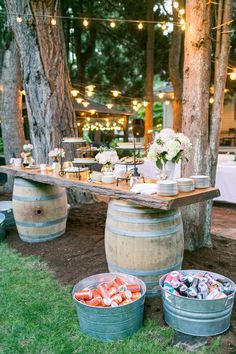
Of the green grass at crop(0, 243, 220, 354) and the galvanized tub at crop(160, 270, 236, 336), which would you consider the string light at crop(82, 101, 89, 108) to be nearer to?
the green grass at crop(0, 243, 220, 354)

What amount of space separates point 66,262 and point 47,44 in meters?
3.62

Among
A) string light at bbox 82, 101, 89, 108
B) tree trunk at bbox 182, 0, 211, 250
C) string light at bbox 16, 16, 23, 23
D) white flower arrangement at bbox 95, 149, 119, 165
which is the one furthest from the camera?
string light at bbox 82, 101, 89, 108

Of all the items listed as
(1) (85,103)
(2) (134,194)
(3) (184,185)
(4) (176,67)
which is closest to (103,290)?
(2) (134,194)

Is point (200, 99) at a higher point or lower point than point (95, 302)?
higher

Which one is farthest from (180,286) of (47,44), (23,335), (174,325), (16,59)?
(16,59)

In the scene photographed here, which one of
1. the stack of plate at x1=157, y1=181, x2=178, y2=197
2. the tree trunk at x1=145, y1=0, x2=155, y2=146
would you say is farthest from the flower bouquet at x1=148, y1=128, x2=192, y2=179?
the tree trunk at x1=145, y1=0, x2=155, y2=146

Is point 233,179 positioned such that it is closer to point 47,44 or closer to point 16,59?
point 47,44

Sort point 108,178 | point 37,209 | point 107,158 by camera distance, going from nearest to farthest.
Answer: point 108,178 → point 107,158 → point 37,209

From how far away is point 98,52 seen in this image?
1527 cm

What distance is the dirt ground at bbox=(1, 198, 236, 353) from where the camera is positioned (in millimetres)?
3088

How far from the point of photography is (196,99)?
3.54 m

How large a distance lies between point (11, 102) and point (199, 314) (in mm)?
6774

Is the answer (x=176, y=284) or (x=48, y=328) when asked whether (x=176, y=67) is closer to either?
(x=176, y=284)

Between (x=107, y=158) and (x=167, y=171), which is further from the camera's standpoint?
(x=107, y=158)
